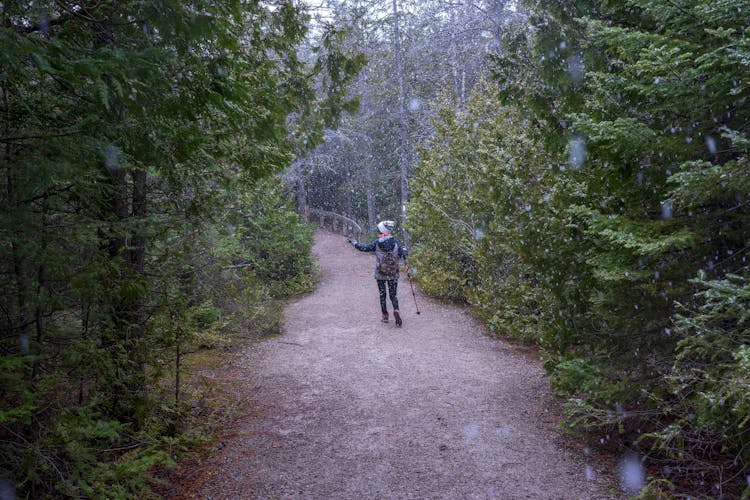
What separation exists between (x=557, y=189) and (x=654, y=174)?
1327 millimetres

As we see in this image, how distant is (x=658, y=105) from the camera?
392 cm

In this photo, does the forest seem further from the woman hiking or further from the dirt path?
the woman hiking

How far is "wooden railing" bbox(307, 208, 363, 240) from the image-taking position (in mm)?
27337

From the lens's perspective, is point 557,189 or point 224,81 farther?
point 557,189

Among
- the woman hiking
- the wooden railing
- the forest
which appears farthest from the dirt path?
the wooden railing

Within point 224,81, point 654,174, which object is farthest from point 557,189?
point 224,81

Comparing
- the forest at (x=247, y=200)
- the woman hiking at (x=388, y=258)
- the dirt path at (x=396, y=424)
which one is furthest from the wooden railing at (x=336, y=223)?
the forest at (x=247, y=200)

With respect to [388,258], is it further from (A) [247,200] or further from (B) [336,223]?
(B) [336,223]

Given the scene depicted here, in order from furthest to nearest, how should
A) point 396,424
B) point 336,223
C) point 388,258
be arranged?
1. point 336,223
2. point 388,258
3. point 396,424

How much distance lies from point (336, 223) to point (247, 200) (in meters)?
22.5

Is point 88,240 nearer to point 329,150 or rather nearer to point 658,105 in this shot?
point 658,105

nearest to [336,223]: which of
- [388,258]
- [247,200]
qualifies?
[388,258]

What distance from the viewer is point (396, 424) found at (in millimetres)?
5594

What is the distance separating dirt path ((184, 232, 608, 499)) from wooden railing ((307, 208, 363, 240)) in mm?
17552
